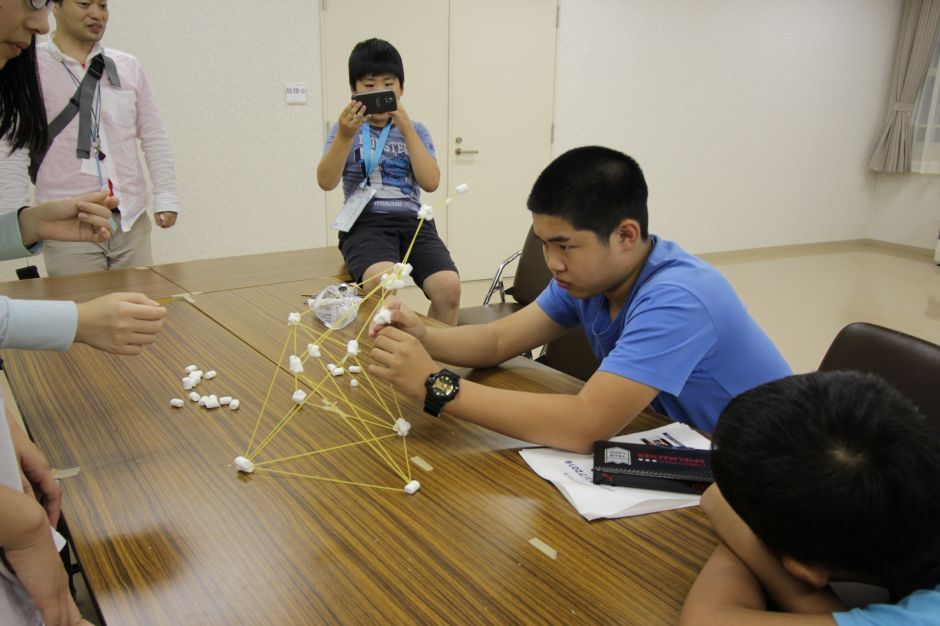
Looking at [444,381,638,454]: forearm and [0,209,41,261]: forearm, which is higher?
[0,209,41,261]: forearm

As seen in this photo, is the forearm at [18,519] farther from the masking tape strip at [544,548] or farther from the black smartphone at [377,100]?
the black smartphone at [377,100]

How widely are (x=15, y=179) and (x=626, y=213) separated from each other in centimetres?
247

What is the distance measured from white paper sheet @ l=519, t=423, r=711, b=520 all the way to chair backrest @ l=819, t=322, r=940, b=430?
1.45 feet

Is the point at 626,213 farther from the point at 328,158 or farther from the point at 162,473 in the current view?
the point at 328,158

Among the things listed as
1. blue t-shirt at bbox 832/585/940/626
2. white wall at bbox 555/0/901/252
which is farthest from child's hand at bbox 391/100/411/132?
white wall at bbox 555/0/901/252

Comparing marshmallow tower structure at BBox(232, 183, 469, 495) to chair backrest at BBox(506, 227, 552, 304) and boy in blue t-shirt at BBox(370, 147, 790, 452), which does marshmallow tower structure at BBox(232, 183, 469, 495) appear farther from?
chair backrest at BBox(506, 227, 552, 304)

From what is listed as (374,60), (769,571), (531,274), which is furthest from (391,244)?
(769,571)

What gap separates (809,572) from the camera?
30.0 inches

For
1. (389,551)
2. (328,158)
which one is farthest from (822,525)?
(328,158)

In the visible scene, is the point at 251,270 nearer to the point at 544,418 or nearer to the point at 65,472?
the point at 65,472

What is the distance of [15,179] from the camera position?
259 cm

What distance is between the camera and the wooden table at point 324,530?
0.84m

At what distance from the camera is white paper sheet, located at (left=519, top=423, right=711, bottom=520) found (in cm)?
103

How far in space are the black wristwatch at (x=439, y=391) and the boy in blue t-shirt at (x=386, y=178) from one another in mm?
1305
